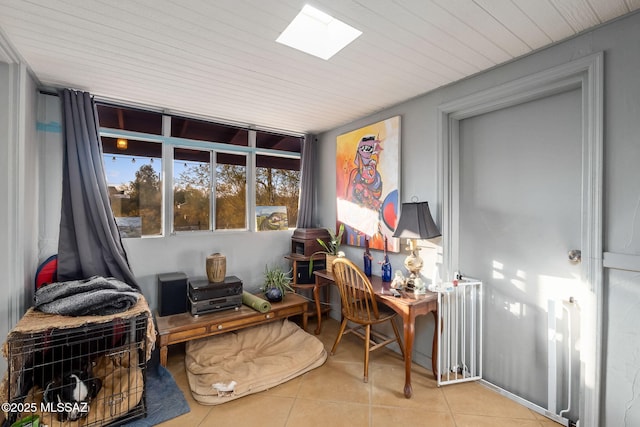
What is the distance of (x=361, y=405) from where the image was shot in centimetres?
196

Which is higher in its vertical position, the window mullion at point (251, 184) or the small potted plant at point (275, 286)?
the window mullion at point (251, 184)

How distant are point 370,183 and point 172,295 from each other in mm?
2155

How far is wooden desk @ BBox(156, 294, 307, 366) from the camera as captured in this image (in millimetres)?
2334

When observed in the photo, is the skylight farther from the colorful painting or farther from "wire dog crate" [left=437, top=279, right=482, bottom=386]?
A: "wire dog crate" [left=437, top=279, right=482, bottom=386]

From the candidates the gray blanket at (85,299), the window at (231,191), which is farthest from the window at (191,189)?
the gray blanket at (85,299)

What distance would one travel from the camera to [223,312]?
2666 millimetres

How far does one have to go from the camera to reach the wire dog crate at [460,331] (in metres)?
2.22

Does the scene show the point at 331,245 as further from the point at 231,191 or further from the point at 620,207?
the point at 620,207

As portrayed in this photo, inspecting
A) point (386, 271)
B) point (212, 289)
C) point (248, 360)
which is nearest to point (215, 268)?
point (212, 289)

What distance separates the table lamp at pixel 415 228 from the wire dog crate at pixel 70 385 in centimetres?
193

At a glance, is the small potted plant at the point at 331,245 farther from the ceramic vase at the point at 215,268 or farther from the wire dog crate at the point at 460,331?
the wire dog crate at the point at 460,331

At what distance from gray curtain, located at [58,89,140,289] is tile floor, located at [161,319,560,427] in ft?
3.60

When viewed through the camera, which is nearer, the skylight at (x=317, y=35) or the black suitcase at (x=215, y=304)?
the skylight at (x=317, y=35)

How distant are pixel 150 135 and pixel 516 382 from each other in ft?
12.2
